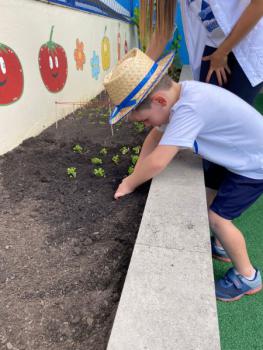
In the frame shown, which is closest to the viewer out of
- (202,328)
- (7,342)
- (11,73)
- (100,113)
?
(202,328)

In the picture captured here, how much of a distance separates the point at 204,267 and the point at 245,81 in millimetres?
1111

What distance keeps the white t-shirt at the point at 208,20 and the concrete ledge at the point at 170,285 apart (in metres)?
0.91

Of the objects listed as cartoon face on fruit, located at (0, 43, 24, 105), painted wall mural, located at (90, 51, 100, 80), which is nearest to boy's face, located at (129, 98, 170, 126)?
cartoon face on fruit, located at (0, 43, 24, 105)

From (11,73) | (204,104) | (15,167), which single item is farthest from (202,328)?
(11,73)

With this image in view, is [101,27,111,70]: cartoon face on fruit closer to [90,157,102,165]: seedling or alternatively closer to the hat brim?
[90,157,102,165]: seedling

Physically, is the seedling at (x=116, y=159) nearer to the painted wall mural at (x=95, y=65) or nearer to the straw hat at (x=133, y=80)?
the straw hat at (x=133, y=80)

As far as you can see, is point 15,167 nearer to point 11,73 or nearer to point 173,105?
point 11,73

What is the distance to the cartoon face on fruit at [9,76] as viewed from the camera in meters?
2.40

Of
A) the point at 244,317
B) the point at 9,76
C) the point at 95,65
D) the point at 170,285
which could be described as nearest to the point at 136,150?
the point at 9,76

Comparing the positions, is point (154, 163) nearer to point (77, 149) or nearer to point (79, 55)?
point (77, 149)

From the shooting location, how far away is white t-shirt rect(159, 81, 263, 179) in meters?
1.47

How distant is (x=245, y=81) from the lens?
1764 millimetres

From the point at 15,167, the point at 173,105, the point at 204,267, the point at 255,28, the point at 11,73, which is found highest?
the point at 255,28

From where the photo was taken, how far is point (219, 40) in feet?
5.88
